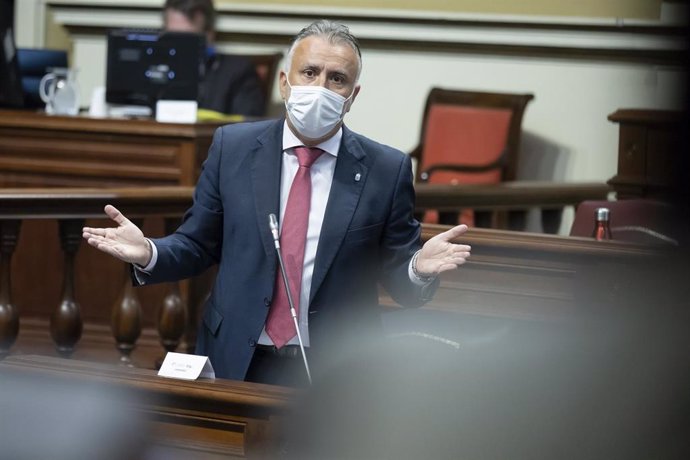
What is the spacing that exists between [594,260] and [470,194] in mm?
1985

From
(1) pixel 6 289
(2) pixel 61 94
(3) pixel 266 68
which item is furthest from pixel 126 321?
(3) pixel 266 68

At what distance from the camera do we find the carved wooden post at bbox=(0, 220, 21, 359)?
12.8 ft

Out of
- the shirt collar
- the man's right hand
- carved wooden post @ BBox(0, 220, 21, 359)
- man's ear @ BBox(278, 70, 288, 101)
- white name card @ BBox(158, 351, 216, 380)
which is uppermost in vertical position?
man's ear @ BBox(278, 70, 288, 101)

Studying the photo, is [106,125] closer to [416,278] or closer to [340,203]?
[340,203]

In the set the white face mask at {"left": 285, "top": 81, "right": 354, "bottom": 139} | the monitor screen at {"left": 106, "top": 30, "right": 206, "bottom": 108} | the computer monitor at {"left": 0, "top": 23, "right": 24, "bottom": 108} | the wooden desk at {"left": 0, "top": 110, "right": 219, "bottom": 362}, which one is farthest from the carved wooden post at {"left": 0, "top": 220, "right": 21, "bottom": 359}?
the computer monitor at {"left": 0, "top": 23, "right": 24, "bottom": 108}

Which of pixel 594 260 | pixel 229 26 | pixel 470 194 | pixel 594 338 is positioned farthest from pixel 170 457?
pixel 229 26

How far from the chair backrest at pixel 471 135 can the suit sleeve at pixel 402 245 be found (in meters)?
3.89

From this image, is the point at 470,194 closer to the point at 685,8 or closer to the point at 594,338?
the point at 594,338

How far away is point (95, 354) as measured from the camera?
488cm

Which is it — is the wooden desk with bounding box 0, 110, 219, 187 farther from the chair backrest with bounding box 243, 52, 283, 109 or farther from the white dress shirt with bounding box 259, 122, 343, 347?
the white dress shirt with bounding box 259, 122, 343, 347

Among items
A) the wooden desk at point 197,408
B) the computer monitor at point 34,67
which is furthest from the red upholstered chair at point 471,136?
the wooden desk at point 197,408

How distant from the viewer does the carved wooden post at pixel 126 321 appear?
14.0ft

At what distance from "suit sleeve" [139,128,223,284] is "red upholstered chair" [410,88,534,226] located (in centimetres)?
395

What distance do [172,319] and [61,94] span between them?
6.63 ft
